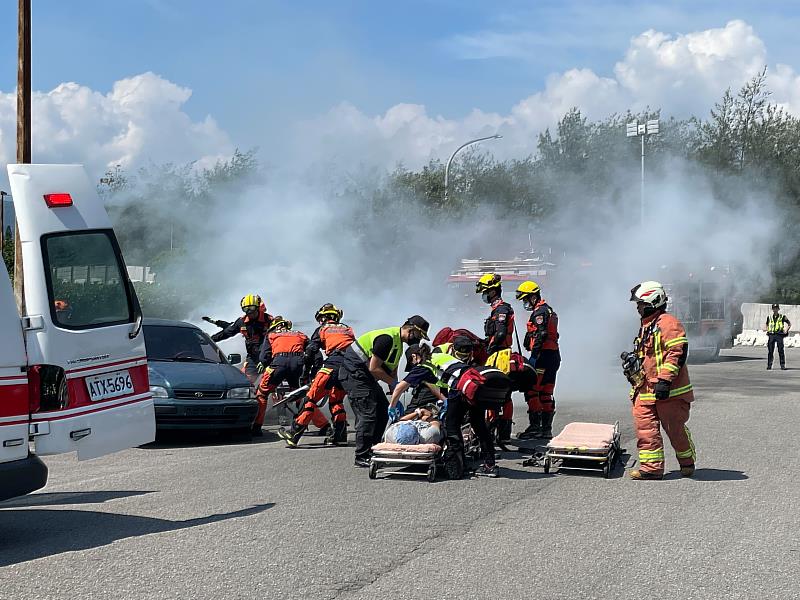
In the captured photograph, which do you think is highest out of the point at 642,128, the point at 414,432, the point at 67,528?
Answer: the point at 642,128

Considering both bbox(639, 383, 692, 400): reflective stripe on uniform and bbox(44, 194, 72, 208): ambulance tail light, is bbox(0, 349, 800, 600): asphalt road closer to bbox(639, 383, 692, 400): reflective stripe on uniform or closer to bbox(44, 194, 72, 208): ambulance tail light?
bbox(639, 383, 692, 400): reflective stripe on uniform

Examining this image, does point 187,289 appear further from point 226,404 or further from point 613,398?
point 226,404

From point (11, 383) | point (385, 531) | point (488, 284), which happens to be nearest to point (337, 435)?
point (488, 284)

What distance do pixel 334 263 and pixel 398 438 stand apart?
1574 centimetres

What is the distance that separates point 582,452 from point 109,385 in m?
4.42

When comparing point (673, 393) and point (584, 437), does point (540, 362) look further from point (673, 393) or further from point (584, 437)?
point (673, 393)

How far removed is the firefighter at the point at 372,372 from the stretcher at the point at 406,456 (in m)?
0.65

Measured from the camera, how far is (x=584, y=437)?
32.2ft

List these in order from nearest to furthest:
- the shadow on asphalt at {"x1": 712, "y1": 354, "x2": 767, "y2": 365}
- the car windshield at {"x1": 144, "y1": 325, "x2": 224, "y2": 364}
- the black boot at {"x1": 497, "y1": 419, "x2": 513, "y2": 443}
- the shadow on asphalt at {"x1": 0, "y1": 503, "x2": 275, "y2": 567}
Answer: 1. the shadow on asphalt at {"x1": 0, "y1": 503, "x2": 275, "y2": 567}
2. the black boot at {"x1": 497, "y1": 419, "x2": 513, "y2": 443}
3. the car windshield at {"x1": 144, "y1": 325, "x2": 224, "y2": 364}
4. the shadow on asphalt at {"x1": 712, "y1": 354, "x2": 767, "y2": 365}

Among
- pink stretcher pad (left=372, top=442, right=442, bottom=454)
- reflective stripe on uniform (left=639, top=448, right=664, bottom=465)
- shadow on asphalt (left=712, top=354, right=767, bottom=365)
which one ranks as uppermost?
pink stretcher pad (left=372, top=442, right=442, bottom=454)

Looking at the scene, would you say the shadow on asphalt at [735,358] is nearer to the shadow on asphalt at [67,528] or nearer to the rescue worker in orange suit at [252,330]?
the rescue worker in orange suit at [252,330]

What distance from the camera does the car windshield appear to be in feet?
41.6

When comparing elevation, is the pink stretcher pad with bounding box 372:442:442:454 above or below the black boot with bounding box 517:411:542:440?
above

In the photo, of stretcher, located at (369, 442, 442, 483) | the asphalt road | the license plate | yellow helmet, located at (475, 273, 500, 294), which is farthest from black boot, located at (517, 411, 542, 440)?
the license plate
